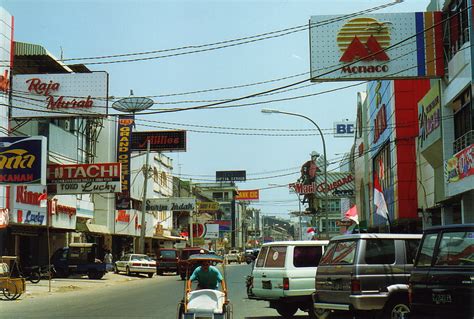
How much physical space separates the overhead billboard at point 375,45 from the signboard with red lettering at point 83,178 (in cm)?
1273

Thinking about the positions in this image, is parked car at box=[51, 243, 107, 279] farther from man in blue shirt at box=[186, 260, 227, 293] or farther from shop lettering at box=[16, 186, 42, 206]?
man in blue shirt at box=[186, 260, 227, 293]

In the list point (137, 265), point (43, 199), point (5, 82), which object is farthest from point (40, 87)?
point (137, 265)

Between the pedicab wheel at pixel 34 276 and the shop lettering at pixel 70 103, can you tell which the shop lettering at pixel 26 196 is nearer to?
the pedicab wheel at pixel 34 276

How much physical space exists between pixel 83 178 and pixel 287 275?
19691 millimetres

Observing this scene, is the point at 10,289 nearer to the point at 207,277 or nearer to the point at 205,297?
the point at 207,277

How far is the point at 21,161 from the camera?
24.6m

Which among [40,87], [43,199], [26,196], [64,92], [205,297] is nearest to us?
[205,297]

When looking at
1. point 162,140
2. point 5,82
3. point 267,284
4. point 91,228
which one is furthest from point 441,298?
point 162,140

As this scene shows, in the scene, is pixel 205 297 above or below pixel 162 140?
below

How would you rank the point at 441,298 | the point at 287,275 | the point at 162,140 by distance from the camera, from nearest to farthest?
the point at 441,298, the point at 287,275, the point at 162,140

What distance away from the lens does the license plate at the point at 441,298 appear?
315 inches

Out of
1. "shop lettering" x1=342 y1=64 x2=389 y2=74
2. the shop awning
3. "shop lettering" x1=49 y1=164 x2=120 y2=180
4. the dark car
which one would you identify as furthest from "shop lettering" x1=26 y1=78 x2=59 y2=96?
the dark car

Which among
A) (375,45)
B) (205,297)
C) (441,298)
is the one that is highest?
(375,45)

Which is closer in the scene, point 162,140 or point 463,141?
point 463,141
